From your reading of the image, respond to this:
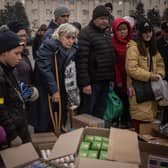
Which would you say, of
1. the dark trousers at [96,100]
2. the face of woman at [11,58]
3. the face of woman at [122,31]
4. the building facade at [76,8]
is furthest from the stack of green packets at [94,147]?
the building facade at [76,8]

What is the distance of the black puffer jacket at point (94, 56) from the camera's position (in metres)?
4.04

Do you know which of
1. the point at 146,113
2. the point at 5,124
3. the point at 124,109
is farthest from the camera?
the point at 124,109

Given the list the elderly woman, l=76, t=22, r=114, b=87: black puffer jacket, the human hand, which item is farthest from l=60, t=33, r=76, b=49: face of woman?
the human hand

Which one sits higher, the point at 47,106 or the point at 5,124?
the point at 5,124

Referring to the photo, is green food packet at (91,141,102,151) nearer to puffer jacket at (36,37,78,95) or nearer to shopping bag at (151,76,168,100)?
puffer jacket at (36,37,78,95)

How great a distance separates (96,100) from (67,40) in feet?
2.84

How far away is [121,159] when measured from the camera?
2270 mm

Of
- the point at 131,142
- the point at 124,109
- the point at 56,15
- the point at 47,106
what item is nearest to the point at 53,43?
the point at 47,106

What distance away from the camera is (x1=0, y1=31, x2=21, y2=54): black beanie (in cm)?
280

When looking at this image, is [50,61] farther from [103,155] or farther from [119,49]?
[103,155]

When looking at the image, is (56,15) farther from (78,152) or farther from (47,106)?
(78,152)

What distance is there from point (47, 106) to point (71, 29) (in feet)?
2.65

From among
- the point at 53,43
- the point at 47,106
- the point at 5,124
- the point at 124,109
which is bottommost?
the point at 124,109

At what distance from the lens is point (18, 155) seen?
2.40m
